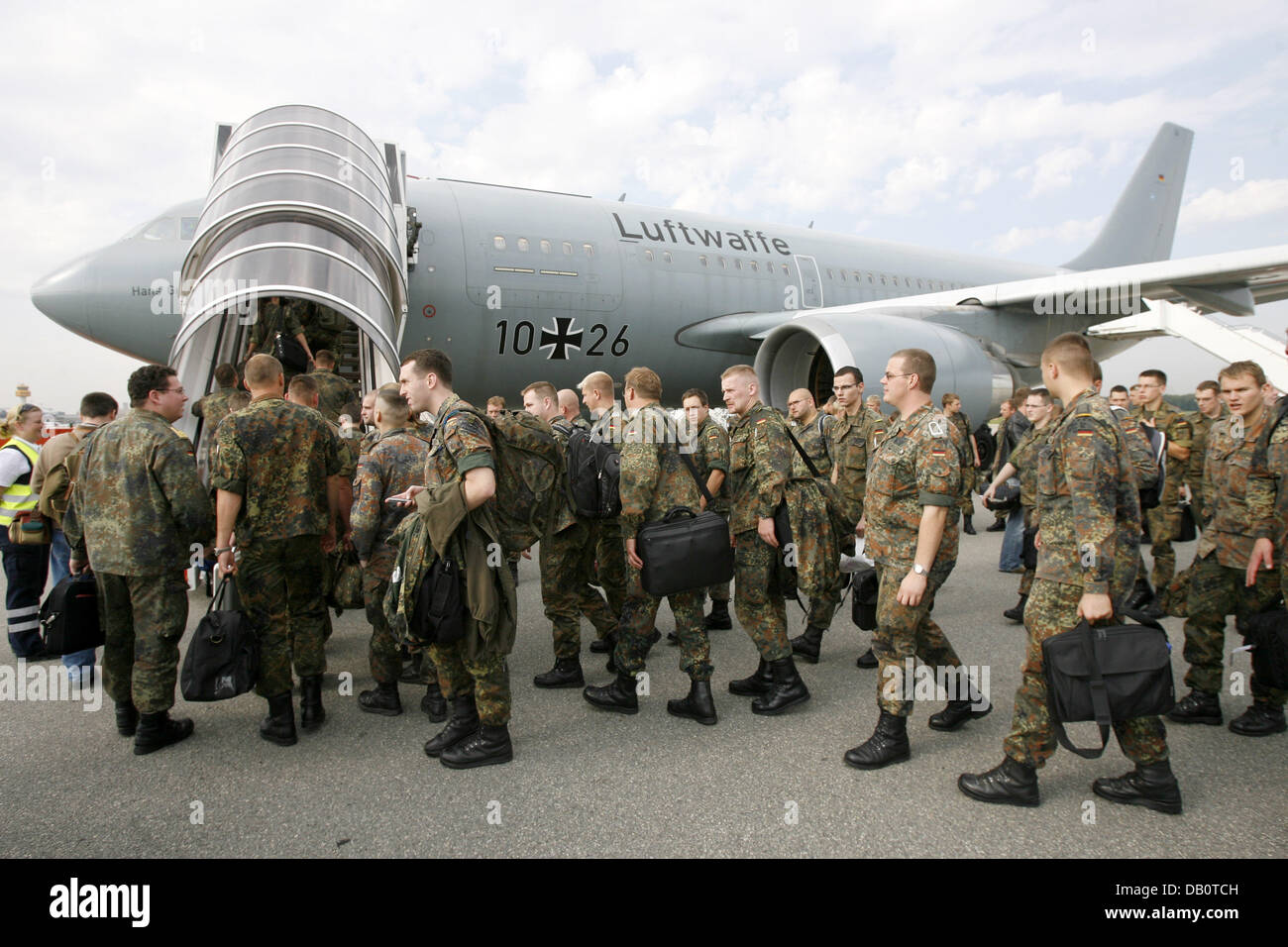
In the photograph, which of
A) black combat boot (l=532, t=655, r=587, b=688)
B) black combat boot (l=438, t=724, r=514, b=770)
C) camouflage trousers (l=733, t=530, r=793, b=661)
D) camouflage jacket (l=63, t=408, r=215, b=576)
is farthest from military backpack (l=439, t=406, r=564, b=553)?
camouflage jacket (l=63, t=408, r=215, b=576)

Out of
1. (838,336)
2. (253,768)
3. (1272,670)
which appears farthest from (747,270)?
(253,768)

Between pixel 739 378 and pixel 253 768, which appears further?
pixel 739 378

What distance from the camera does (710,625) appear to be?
5191 mm

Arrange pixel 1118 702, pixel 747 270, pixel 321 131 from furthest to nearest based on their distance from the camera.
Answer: pixel 747 270 → pixel 321 131 → pixel 1118 702

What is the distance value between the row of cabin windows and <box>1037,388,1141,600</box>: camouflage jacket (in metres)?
7.32

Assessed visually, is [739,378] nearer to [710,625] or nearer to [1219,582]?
[710,625]

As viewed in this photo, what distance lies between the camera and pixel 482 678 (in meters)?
3.15

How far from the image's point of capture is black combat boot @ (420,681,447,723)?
366cm

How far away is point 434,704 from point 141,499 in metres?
1.76

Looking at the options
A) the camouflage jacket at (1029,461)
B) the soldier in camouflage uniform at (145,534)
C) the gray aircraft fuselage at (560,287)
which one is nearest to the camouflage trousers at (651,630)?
the camouflage jacket at (1029,461)

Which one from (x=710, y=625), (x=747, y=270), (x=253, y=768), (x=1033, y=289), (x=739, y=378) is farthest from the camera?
(x=747, y=270)

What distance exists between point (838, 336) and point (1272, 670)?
17.5 feet

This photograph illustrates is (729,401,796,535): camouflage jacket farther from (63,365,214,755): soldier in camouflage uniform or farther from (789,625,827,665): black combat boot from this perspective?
(63,365,214,755): soldier in camouflage uniform

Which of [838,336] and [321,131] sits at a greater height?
[321,131]
